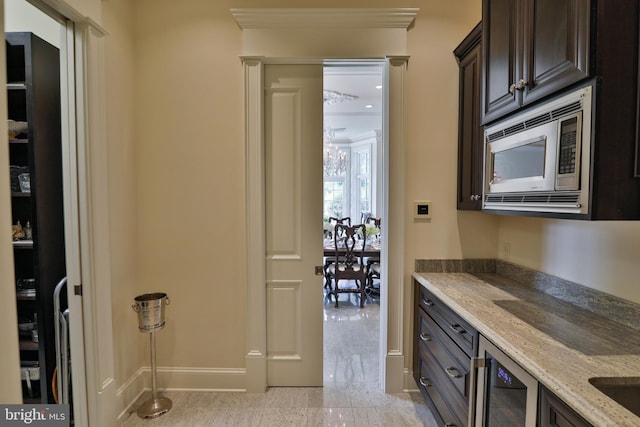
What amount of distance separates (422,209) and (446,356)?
0.98 meters

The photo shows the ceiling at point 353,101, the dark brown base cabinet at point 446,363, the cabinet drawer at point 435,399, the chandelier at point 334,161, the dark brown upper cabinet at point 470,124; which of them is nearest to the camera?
the dark brown base cabinet at point 446,363

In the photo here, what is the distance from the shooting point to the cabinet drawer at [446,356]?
1.48 m

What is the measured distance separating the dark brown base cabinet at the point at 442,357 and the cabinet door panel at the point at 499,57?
110cm

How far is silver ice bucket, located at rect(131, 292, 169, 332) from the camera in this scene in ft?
6.40

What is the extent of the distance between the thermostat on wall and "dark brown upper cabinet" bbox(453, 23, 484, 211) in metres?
0.21

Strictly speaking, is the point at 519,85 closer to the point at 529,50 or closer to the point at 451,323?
the point at 529,50

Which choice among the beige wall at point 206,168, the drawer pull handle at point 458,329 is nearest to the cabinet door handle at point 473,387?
the drawer pull handle at point 458,329

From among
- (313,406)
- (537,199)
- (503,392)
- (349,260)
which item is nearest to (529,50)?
(537,199)

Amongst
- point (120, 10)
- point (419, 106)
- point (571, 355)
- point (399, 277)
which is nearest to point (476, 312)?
point (571, 355)

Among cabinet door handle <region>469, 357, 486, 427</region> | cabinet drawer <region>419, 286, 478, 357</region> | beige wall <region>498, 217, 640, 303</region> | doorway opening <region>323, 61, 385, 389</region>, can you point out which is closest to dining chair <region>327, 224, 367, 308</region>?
doorway opening <region>323, 61, 385, 389</region>

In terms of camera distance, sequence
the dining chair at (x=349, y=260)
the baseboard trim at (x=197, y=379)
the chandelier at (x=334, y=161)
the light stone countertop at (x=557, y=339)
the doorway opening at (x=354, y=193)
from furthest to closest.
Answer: the chandelier at (x=334, y=161), the dining chair at (x=349, y=260), the doorway opening at (x=354, y=193), the baseboard trim at (x=197, y=379), the light stone countertop at (x=557, y=339)

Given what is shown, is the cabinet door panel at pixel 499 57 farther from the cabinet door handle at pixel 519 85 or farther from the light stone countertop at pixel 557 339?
the light stone countertop at pixel 557 339

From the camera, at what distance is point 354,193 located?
716 centimetres

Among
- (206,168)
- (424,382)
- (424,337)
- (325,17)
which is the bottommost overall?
(424,382)
